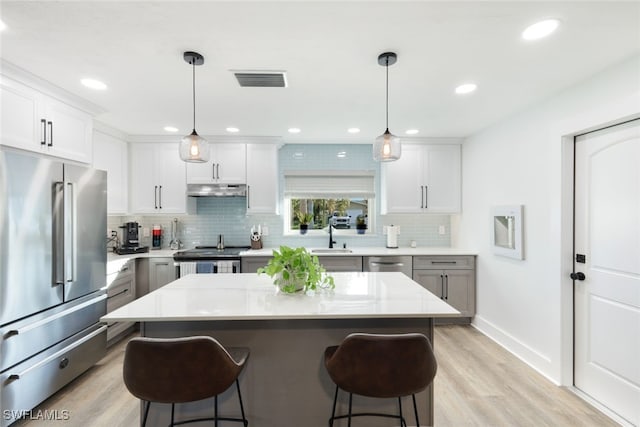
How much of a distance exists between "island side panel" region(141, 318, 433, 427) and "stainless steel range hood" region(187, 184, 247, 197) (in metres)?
2.41

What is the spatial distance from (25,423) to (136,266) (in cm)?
186

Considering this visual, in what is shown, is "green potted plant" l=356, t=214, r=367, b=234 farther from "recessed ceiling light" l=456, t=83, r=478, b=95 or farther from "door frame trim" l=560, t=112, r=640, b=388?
"door frame trim" l=560, t=112, r=640, b=388

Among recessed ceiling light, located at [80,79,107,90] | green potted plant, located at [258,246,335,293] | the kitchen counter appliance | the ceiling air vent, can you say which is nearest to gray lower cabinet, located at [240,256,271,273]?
the kitchen counter appliance

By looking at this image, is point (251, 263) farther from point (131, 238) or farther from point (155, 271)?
point (131, 238)

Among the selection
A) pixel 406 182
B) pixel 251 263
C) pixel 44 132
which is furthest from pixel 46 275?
pixel 406 182

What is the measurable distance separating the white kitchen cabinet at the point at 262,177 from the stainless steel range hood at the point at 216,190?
0.35 ft

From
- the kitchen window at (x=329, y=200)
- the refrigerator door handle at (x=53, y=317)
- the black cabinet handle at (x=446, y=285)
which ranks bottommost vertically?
the black cabinet handle at (x=446, y=285)

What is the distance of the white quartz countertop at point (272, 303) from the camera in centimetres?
160

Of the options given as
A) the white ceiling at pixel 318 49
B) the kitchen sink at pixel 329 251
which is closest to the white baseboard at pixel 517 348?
the kitchen sink at pixel 329 251

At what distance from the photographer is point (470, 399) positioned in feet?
7.76

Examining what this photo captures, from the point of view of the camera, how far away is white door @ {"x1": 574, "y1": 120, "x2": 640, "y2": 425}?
2.05 meters

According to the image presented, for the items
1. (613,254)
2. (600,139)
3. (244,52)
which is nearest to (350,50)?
(244,52)

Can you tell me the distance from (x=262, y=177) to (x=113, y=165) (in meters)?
1.77

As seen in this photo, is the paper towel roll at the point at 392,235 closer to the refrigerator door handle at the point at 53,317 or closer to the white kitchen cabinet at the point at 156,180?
the white kitchen cabinet at the point at 156,180
